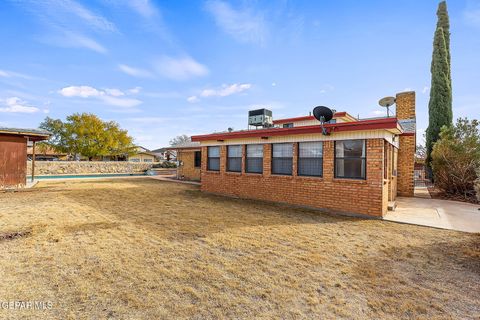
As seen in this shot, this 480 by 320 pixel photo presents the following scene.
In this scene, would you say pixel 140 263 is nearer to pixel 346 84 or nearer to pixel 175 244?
pixel 175 244

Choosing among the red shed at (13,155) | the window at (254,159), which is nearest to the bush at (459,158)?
the window at (254,159)

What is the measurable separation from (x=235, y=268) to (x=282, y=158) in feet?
18.8

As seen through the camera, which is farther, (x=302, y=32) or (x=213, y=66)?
(x=213, y=66)

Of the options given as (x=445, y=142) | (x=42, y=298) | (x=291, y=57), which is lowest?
(x=42, y=298)

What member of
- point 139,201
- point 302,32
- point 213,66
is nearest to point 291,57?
point 302,32

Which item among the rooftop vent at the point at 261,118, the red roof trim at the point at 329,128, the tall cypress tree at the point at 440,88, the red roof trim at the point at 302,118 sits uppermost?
the tall cypress tree at the point at 440,88

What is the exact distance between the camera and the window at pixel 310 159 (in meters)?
7.62

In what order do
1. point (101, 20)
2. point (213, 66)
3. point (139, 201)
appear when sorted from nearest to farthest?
point (139, 201) < point (101, 20) < point (213, 66)

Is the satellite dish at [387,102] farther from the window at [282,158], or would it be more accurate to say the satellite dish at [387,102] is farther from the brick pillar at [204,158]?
the brick pillar at [204,158]

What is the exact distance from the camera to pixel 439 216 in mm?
6828

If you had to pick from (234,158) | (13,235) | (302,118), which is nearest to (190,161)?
(234,158)

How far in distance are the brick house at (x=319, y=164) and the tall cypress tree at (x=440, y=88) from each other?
26.7 ft

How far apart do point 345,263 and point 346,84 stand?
11.1 meters

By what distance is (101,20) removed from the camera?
10172mm
